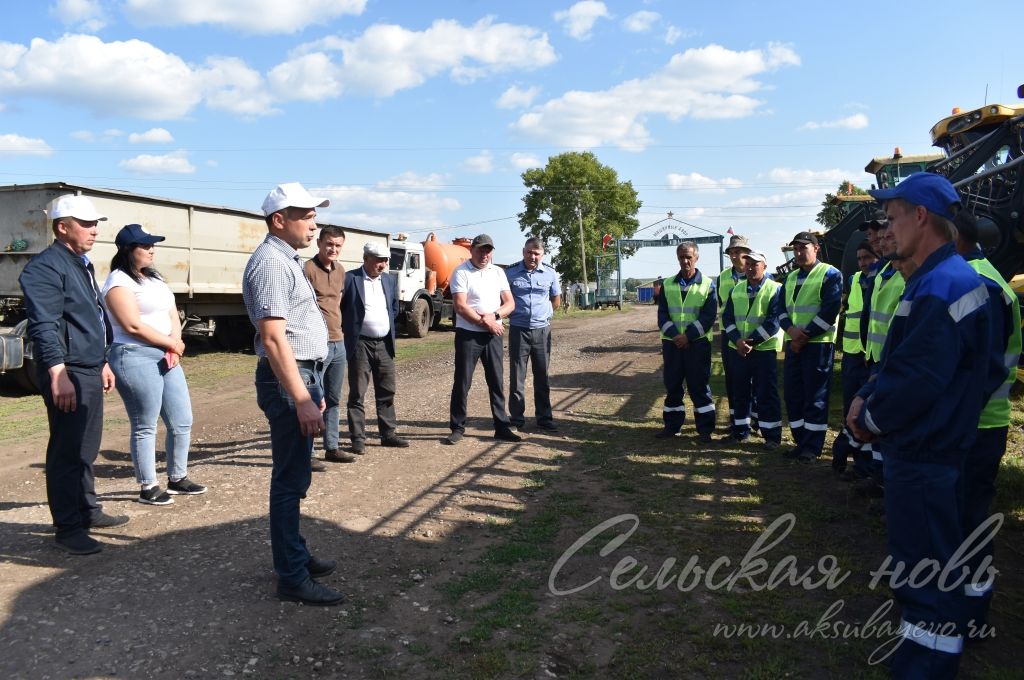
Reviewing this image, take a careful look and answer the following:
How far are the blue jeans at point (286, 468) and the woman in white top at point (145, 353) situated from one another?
1.77 metres

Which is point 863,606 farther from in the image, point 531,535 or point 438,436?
point 438,436

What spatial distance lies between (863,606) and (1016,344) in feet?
4.77

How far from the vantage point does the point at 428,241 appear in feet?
81.1

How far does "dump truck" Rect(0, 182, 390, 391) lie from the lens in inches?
474

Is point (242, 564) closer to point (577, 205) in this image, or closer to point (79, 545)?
point (79, 545)

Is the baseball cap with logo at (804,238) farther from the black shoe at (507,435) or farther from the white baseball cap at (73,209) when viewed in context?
the white baseball cap at (73,209)

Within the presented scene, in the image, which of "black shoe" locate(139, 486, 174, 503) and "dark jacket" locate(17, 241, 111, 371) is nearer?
"dark jacket" locate(17, 241, 111, 371)

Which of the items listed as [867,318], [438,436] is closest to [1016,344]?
[867,318]

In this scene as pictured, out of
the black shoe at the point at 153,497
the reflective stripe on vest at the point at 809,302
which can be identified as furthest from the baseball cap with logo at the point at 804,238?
the black shoe at the point at 153,497

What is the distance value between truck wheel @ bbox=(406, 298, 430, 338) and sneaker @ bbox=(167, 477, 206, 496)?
15.4 metres

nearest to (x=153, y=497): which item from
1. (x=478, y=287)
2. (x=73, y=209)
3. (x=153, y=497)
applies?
(x=153, y=497)

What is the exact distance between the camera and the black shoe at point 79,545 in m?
4.35

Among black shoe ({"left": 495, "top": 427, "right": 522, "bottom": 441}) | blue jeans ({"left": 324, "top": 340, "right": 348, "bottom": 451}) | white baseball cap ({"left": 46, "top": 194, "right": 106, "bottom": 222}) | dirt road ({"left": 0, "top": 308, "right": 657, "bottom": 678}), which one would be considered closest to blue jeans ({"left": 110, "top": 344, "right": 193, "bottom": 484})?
dirt road ({"left": 0, "top": 308, "right": 657, "bottom": 678})

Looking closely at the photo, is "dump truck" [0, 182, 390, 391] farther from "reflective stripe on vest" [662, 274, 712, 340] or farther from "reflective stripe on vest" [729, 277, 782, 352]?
"reflective stripe on vest" [729, 277, 782, 352]
